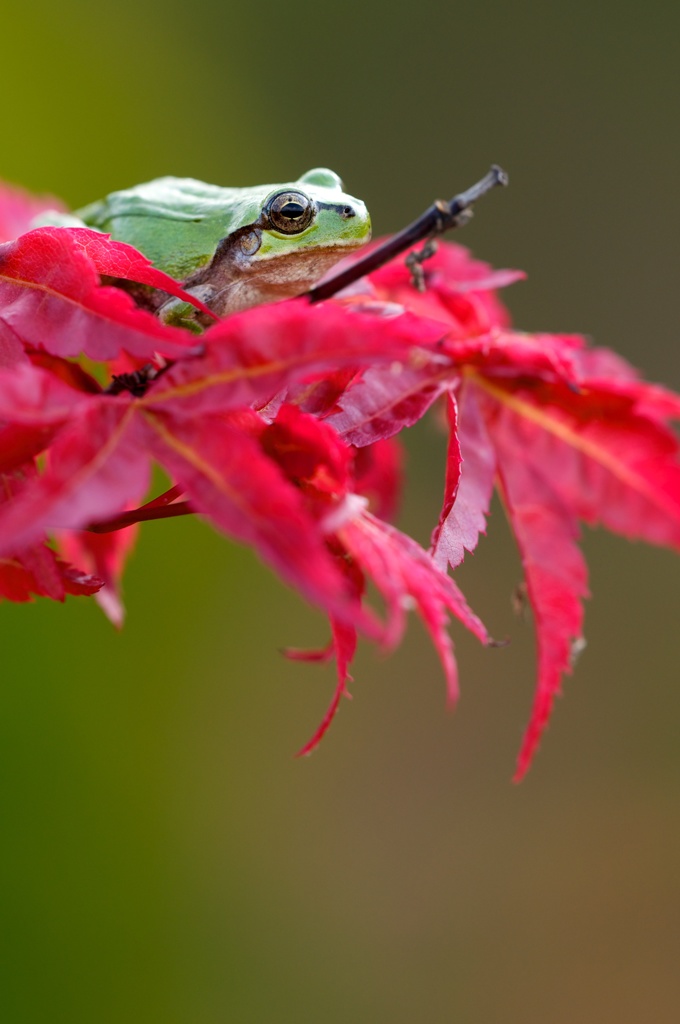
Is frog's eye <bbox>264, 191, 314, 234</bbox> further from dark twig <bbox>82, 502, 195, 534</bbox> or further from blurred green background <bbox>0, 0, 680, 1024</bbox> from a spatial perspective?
blurred green background <bbox>0, 0, 680, 1024</bbox>

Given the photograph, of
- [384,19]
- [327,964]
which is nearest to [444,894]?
[327,964]

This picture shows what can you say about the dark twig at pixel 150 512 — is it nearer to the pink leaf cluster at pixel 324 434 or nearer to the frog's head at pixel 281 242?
the pink leaf cluster at pixel 324 434

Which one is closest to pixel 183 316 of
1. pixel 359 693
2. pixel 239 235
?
pixel 239 235

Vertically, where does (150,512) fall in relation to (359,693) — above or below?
above

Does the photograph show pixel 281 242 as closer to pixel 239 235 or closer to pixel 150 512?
pixel 239 235

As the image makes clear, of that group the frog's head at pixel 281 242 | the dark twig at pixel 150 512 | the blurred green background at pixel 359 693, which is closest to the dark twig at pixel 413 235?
the frog's head at pixel 281 242

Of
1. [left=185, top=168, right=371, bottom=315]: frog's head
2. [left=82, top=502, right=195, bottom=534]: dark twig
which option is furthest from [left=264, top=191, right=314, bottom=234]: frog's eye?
[left=82, top=502, right=195, bottom=534]: dark twig
